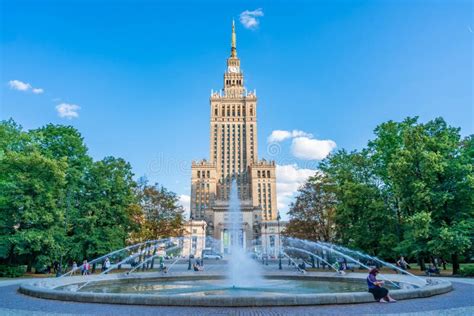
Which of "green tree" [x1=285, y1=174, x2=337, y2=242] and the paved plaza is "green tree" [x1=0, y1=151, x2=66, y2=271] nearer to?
the paved plaza

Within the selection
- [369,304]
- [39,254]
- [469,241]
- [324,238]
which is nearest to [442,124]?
[469,241]

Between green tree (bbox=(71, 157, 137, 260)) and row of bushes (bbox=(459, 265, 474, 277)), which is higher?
green tree (bbox=(71, 157, 137, 260))

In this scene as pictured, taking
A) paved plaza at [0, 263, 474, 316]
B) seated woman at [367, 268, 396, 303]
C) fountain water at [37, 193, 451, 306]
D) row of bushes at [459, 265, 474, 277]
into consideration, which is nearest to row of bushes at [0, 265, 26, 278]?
fountain water at [37, 193, 451, 306]

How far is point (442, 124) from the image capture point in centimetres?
3203

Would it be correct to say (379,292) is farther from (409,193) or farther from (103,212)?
(103,212)

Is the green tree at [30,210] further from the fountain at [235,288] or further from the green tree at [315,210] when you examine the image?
the green tree at [315,210]

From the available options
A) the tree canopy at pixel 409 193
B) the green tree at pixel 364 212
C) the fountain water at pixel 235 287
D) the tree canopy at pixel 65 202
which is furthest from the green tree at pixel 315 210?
the fountain water at pixel 235 287

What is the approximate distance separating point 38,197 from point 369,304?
28698 millimetres

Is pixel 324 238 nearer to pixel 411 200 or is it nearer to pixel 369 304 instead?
pixel 411 200

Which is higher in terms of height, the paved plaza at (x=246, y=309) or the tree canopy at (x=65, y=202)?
the tree canopy at (x=65, y=202)

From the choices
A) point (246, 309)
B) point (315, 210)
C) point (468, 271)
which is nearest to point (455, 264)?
point (468, 271)

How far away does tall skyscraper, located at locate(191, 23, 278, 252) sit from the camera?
137250 mm

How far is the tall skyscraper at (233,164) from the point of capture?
137250 millimetres

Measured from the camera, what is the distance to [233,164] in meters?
144
